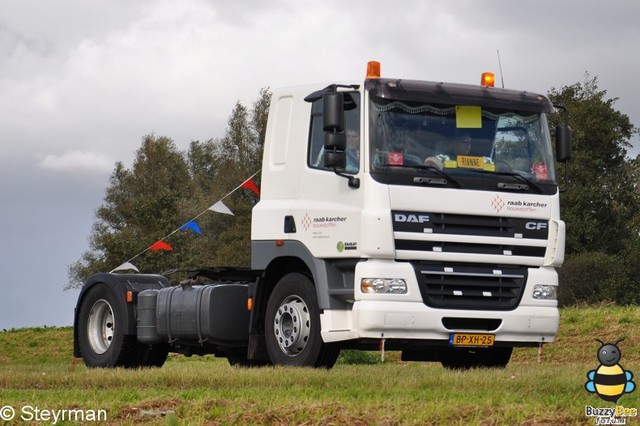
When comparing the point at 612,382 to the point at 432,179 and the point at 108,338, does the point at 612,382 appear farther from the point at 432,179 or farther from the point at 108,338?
the point at 108,338

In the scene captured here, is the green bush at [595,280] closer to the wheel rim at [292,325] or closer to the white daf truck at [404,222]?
the white daf truck at [404,222]

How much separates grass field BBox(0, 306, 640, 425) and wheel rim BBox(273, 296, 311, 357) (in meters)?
0.60

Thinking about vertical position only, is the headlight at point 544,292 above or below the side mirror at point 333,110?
below

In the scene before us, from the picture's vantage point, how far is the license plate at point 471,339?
14.0m

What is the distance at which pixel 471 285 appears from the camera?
557 inches

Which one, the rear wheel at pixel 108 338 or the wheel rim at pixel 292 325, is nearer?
the wheel rim at pixel 292 325

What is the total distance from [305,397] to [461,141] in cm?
460

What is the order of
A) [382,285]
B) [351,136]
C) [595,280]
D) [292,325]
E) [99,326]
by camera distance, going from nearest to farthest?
[382,285], [351,136], [292,325], [99,326], [595,280]

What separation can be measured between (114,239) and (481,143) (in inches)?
2219

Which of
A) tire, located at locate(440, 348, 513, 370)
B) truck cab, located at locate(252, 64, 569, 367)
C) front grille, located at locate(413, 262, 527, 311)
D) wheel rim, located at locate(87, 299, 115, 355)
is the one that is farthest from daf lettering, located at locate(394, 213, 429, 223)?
wheel rim, located at locate(87, 299, 115, 355)

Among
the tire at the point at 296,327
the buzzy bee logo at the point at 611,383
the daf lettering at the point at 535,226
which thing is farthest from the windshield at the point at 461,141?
the buzzy bee logo at the point at 611,383

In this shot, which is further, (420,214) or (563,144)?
(563,144)

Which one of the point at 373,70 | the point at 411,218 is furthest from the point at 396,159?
the point at 373,70
